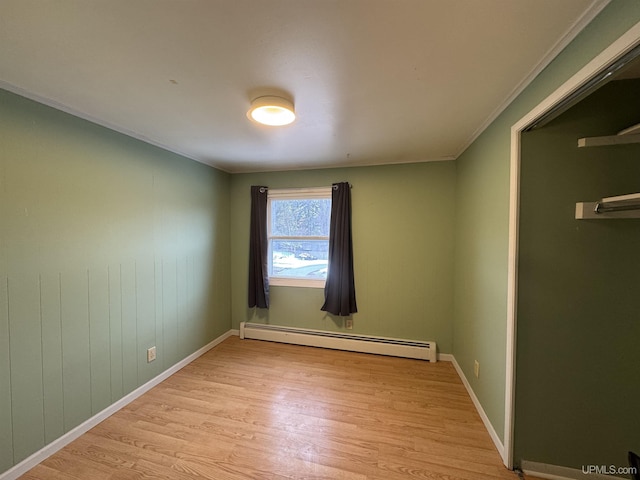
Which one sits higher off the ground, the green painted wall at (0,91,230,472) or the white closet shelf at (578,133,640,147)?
the white closet shelf at (578,133,640,147)

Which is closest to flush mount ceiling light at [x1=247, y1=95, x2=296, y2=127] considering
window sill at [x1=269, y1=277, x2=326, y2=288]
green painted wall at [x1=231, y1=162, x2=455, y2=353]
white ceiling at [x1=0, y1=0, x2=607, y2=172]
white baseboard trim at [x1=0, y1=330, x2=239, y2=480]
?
white ceiling at [x1=0, y1=0, x2=607, y2=172]

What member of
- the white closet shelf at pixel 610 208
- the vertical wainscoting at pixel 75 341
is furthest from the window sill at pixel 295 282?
the white closet shelf at pixel 610 208

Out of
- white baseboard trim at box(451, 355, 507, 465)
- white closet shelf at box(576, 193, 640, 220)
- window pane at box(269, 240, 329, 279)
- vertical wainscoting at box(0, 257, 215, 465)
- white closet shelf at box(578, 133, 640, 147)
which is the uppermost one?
white closet shelf at box(578, 133, 640, 147)

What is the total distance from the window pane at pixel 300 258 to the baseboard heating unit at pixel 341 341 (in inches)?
28.8

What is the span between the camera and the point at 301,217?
3.36 m

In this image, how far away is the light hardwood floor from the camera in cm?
152

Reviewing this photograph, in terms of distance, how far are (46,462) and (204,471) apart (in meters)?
1.02

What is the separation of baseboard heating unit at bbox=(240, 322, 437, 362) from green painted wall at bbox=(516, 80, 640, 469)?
4.50ft

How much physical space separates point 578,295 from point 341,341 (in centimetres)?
228

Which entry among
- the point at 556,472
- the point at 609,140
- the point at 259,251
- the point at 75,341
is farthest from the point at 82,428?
the point at 609,140

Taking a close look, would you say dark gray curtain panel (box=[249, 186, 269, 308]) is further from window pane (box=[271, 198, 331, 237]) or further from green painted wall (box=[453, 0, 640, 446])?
green painted wall (box=[453, 0, 640, 446])

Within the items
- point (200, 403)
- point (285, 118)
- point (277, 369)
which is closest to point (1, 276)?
point (200, 403)

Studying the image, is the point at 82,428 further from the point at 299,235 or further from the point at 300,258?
the point at 299,235

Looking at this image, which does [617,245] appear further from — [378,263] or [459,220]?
[378,263]
